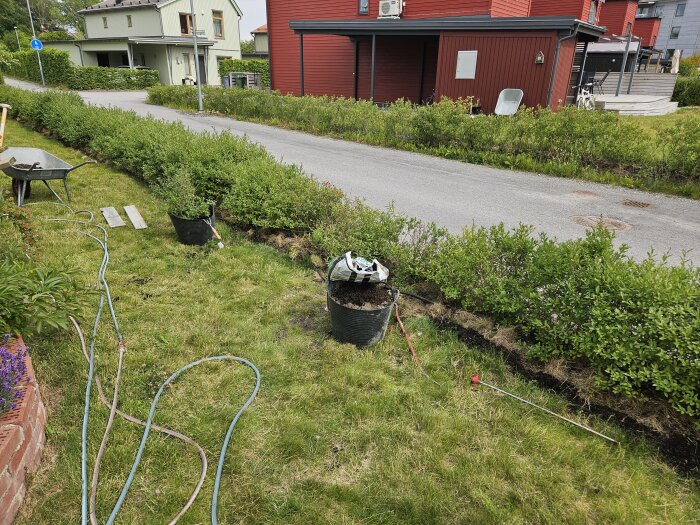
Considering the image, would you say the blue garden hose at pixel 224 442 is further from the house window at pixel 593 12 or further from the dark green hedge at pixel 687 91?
the dark green hedge at pixel 687 91

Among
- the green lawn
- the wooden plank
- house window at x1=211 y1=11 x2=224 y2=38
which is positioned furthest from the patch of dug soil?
house window at x1=211 y1=11 x2=224 y2=38

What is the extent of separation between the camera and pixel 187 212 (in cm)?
546

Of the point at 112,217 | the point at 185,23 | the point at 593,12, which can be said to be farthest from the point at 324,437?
the point at 185,23

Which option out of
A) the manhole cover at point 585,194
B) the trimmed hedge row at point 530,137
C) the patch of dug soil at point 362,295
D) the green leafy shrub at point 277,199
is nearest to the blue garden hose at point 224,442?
the patch of dug soil at point 362,295

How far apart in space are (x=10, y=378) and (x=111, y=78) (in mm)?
33706

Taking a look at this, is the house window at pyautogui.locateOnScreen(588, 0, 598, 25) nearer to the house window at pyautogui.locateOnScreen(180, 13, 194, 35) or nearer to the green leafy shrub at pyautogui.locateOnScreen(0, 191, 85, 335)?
the house window at pyautogui.locateOnScreen(180, 13, 194, 35)

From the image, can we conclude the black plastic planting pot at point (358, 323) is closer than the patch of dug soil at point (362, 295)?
Yes

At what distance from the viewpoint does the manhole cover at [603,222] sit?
22.3 feet

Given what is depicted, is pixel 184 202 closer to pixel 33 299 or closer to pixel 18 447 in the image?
pixel 33 299

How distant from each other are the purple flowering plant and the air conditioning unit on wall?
20780 mm

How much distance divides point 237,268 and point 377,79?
18.7 meters

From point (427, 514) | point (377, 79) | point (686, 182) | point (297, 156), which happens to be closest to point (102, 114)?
point (297, 156)

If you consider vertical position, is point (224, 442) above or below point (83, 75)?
below

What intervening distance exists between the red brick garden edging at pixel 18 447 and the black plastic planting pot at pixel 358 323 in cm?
204
